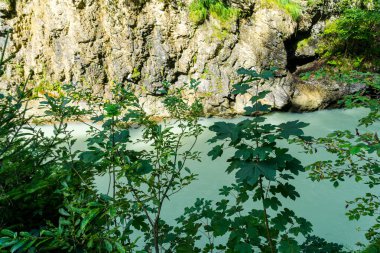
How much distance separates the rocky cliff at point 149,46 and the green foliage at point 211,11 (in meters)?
0.08

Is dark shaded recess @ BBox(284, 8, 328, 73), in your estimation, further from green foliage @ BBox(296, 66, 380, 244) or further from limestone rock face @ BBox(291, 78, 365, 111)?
green foliage @ BBox(296, 66, 380, 244)

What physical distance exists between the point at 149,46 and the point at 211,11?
195 centimetres

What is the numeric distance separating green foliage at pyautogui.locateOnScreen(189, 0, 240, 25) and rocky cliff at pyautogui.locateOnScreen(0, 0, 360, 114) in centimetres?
8

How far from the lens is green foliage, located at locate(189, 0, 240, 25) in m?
6.98

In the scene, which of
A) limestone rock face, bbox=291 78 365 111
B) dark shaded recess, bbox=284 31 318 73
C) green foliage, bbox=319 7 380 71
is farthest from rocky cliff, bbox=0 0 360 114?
green foliage, bbox=319 7 380 71

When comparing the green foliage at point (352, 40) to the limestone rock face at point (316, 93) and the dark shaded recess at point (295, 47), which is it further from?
the limestone rock face at point (316, 93)

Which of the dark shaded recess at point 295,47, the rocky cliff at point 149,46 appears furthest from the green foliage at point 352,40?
the rocky cliff at point 149,46

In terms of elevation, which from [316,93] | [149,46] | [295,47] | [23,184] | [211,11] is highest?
[211,11]

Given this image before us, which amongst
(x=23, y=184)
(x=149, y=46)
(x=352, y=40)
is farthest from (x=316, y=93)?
(x=23, y=184)

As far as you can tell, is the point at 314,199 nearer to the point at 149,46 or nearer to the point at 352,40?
the point at 149,46

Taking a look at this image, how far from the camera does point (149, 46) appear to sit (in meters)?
7.04

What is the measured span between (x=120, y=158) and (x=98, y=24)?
6675 millimetres

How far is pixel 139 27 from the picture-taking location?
6914mm

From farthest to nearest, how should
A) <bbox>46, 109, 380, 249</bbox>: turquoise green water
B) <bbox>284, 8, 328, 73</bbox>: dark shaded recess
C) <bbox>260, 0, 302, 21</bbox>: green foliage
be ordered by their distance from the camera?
<bbox>284, 8, 328, 73</bbox>: dark shaded recess < <bbox>260, 0, 302, 21</bbox>: green foliage < <bbox>46, 109, 380, 249</bbox>: turquoise green water
